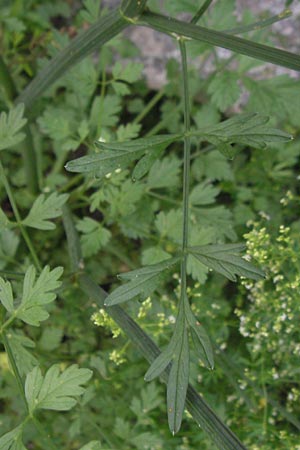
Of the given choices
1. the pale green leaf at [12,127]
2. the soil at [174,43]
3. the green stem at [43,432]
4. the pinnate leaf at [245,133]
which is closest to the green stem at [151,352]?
the green stem at [43,432]

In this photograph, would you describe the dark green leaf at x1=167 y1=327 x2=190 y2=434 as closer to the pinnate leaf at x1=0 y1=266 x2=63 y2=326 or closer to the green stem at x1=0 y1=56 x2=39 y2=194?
the pinnate leaf at x1=0 y1=266 x2=63 y2=326

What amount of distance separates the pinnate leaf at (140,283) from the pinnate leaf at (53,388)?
9.4 inches

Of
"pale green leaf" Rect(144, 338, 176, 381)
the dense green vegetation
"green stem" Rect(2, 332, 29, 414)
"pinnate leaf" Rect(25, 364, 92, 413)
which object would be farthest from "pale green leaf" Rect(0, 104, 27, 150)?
"pale green leaf" Rect(144, 338, 176, 381)

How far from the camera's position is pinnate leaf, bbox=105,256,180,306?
1.81 m

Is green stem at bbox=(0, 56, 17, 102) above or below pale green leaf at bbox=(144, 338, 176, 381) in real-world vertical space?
above

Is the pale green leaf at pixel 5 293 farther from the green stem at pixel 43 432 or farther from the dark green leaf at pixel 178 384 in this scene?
the dark green leaf at pixel 178 384

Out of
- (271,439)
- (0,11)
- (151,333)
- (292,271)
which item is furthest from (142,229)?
(0,11)

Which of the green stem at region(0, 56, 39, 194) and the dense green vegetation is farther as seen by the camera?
the green stem at region(0, 56, 39, 194)

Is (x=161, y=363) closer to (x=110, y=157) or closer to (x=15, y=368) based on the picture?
(x=15, y=368)

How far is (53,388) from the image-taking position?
6.14 feet

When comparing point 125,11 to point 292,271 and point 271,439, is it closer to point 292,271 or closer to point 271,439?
point 292,271

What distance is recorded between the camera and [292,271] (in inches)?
95.1

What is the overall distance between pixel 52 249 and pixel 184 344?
183cm

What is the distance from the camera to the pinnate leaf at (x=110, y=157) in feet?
5.81
